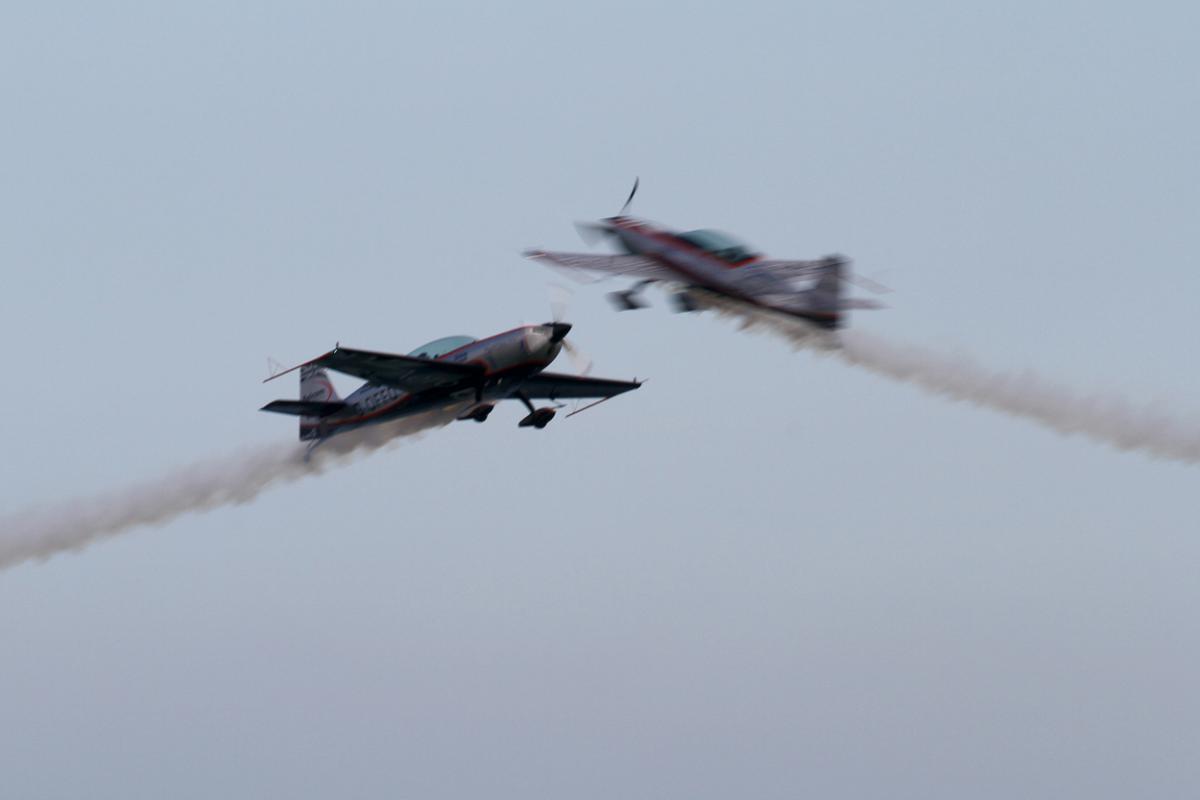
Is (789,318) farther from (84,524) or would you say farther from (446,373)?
(84,524)

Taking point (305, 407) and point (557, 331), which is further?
point (305, 407)

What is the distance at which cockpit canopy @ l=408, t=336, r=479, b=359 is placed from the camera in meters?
80.4

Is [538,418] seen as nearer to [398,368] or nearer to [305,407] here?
[398,368]

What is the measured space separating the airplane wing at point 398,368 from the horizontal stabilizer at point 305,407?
4211 millimetres

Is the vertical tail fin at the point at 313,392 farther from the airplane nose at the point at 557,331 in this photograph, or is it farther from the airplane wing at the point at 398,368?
the airplane nose at the point at 557,331

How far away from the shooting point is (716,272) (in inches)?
3211

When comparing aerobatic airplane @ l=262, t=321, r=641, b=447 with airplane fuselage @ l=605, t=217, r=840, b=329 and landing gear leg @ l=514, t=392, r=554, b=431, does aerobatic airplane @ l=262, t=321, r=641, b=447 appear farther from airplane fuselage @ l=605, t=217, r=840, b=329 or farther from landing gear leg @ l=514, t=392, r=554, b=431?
airplane fuselage @ l=605, t=217, r=840, b=329

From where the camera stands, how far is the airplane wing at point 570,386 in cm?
8325

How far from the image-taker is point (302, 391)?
287ft

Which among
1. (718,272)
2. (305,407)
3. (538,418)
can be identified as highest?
(718,272)

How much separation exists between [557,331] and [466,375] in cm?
310

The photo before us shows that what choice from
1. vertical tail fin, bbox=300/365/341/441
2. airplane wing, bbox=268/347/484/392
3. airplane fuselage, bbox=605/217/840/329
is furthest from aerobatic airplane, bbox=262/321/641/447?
airplane fuselage, bbox=605/217/840/329

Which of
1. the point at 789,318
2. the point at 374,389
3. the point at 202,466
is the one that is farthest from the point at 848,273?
the point at 202,466

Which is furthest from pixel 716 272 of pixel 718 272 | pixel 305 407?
pixel 305 407
